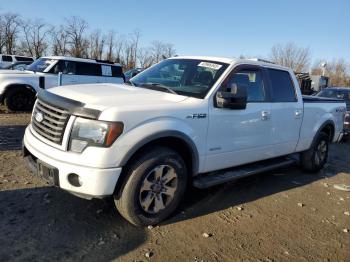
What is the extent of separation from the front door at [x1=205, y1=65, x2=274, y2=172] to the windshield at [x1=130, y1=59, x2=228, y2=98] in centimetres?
21

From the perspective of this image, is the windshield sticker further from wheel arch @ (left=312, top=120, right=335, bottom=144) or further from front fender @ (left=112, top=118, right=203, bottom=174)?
wheel arch @ (left=312, top=120, right=335, bottom=144)

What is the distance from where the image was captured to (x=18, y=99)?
10.9m

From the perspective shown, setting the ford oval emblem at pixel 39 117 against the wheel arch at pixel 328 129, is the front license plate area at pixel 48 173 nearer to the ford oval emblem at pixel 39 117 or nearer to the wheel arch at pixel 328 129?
the ford oval emblem at pixel 39 117

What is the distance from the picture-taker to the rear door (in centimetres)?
539

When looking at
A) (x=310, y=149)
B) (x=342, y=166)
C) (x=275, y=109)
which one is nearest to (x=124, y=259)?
(x=275, y=109)

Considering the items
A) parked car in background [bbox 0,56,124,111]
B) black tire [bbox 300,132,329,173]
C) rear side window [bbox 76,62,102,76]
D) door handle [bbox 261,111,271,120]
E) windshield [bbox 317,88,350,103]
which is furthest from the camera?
rear side window [bbox 76,62,102,76]

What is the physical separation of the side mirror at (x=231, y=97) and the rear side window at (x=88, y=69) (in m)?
8.97

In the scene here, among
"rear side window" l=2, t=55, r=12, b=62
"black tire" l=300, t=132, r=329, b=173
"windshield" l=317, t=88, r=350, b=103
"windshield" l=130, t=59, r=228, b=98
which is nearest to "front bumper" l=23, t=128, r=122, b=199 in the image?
"windshield" l=130, t=59, r=228, b=98

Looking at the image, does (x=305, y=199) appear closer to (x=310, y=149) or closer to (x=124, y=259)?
(x=310, y=149)

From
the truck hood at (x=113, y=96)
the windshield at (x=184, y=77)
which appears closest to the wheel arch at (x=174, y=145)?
the truck hood at (x=113, y=96)

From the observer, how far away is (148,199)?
12.6 feet

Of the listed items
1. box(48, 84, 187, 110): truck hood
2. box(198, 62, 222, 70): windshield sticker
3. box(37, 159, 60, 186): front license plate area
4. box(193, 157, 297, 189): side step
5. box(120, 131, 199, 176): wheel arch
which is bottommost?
box(193, 157, 297, 189): side step

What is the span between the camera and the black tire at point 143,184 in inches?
143

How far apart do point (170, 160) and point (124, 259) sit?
1.14 metres
